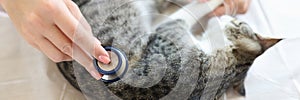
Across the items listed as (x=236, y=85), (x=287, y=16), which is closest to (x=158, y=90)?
(x=236, y=85)

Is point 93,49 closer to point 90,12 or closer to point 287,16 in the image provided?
point 90,12

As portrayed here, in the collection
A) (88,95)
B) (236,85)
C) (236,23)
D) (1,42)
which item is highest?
(1,42)

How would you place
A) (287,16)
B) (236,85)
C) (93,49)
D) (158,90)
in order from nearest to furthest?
(93,49) < (158,90) < (236,85) < (287,16)

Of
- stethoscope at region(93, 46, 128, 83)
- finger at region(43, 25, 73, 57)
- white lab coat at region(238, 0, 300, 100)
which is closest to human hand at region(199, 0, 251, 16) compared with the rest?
white lab coat at region(238, 0, 300, 100)

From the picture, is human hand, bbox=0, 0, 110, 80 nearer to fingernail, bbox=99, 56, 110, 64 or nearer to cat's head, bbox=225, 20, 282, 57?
fingernail, bbox=99, 56, 110, 64

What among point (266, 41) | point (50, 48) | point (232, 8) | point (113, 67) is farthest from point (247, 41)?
point (50, 48)

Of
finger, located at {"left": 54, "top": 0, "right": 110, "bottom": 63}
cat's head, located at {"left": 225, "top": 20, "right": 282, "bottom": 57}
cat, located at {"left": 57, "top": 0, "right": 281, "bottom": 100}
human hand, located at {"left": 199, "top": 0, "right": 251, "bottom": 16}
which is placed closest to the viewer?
finger, located at {"left": 54, "top": 0, "right": 110, "bottom": 63}

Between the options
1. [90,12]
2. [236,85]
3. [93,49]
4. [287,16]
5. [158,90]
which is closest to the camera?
[93,49]
